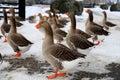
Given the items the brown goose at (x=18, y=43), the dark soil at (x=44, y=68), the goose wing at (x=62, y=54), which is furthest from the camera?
the brown goose at (x=18, y=43)

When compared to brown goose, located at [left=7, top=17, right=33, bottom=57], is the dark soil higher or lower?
lower

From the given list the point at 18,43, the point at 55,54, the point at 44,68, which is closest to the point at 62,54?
the point at 55,54

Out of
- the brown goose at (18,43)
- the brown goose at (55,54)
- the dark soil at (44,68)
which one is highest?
the brown goose at (55,54)

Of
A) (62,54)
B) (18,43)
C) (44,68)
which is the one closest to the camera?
(62,54)

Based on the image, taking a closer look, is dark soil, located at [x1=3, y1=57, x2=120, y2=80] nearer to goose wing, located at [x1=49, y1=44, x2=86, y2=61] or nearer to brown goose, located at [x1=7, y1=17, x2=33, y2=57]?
brown goose, located at [x1=7, y1=17, x2=33, y2=57]

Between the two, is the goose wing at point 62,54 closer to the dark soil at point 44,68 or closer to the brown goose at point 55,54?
the brown goose at point 55,54

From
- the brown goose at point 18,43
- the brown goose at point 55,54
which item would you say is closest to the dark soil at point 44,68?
the brown goose at point 18,43

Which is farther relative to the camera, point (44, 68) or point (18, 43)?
point (18, 43)

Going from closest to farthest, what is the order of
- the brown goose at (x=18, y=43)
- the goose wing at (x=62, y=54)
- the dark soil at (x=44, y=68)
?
the goose wing at (x=62, y=54)
the dark soil at (x=44, y=68)
the brown goose at (x=18, y=43)

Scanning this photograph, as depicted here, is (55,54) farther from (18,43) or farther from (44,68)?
(18,43)

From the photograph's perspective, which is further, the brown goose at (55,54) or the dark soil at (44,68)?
the dark soil at (44,68)

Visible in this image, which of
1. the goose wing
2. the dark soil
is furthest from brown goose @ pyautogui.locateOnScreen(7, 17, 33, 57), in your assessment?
the goose wing

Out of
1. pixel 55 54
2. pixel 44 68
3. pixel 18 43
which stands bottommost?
pixel 44 68

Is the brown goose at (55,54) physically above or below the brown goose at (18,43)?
above
